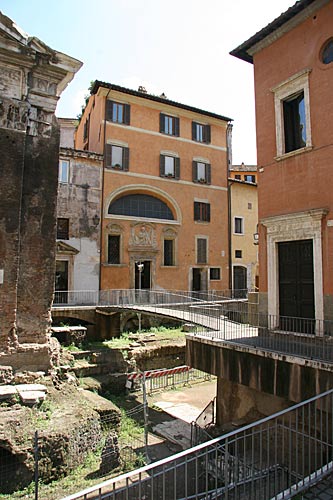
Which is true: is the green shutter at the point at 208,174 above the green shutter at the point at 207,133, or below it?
below

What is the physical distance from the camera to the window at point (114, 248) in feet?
81.9

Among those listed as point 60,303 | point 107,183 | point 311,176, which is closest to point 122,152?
point 107,183

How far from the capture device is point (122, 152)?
84.5 feet

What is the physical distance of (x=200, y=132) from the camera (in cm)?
2970

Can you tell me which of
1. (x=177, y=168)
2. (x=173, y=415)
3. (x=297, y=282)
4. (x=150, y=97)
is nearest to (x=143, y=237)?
(x=177, y=168)

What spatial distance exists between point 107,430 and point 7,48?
38.5 feet

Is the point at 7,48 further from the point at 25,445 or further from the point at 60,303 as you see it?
the point at 60,303

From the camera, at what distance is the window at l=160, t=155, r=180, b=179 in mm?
27438

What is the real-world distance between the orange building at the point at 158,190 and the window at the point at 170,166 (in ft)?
0.25

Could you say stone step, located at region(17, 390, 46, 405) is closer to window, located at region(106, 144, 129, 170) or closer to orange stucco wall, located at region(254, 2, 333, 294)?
orange stucco wall, located at region(254, 2, 333, 294)

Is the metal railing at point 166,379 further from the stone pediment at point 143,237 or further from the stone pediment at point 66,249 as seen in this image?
the stone pediment at point 143,237

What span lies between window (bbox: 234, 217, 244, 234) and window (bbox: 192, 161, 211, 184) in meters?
4.14

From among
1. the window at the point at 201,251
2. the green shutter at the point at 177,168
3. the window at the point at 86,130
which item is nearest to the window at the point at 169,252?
the window at the point at 201,251

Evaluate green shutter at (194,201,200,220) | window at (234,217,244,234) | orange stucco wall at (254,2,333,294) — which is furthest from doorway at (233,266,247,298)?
orange stucco wall at (254,2,333,294)
